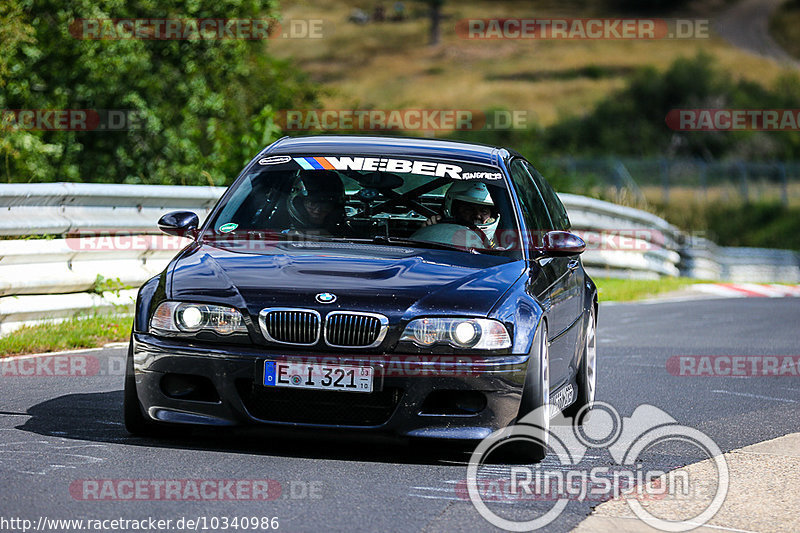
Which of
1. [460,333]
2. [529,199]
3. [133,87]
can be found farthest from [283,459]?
Result: [133,87]

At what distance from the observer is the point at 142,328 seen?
621 centimetres

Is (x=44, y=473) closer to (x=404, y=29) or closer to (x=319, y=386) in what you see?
(x=319, y=386)

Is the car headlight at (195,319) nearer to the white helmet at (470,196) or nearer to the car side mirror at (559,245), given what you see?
the white helmet at (470,196)

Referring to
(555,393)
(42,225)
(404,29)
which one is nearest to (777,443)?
(555,393)

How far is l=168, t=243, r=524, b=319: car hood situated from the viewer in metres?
6.00

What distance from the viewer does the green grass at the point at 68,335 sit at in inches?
365

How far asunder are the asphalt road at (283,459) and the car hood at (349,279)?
2.16ft

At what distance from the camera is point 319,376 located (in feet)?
19.3

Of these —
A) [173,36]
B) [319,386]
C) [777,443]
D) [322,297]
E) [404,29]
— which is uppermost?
[404,29]

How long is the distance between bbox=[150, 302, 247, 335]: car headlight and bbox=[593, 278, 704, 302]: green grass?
37.7ft

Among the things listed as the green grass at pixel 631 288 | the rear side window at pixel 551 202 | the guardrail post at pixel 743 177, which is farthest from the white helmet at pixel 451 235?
the guardrail post at pixel 743 177

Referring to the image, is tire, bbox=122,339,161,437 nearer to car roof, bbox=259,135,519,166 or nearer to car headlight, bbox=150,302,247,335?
car headlight, bbox=150,302,247,335

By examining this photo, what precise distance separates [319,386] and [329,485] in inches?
19.9

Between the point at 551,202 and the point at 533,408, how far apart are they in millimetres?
2431
